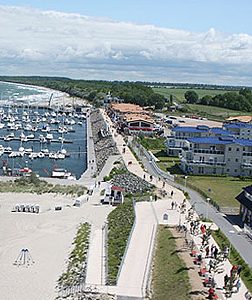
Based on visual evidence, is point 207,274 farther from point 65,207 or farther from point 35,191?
point 35,191

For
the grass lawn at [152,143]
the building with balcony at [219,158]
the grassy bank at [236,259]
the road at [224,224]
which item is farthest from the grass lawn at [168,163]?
the grassy bank at [236,259]

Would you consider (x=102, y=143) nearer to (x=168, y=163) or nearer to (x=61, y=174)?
(x=168, y=163)

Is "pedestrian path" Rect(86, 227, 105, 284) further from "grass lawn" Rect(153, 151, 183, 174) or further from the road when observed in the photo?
"grass lawn" Rect(153, 151, 183, 174)

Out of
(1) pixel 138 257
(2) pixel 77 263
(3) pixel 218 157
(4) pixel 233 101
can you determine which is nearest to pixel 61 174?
(3) pixel 218 157

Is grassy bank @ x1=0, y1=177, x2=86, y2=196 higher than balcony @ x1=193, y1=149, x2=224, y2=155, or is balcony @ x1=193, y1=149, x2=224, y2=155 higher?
balcony @ x1=193, y1=149, x2=224, y2=155

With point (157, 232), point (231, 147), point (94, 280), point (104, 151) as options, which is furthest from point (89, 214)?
point (104, 151)

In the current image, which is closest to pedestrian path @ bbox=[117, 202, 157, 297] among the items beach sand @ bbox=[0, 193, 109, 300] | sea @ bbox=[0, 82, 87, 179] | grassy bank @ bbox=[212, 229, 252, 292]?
beach sand @ bbox=[0, 193, 109, 300]

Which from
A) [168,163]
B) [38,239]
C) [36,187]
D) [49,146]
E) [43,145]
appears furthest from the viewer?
[43,145]
